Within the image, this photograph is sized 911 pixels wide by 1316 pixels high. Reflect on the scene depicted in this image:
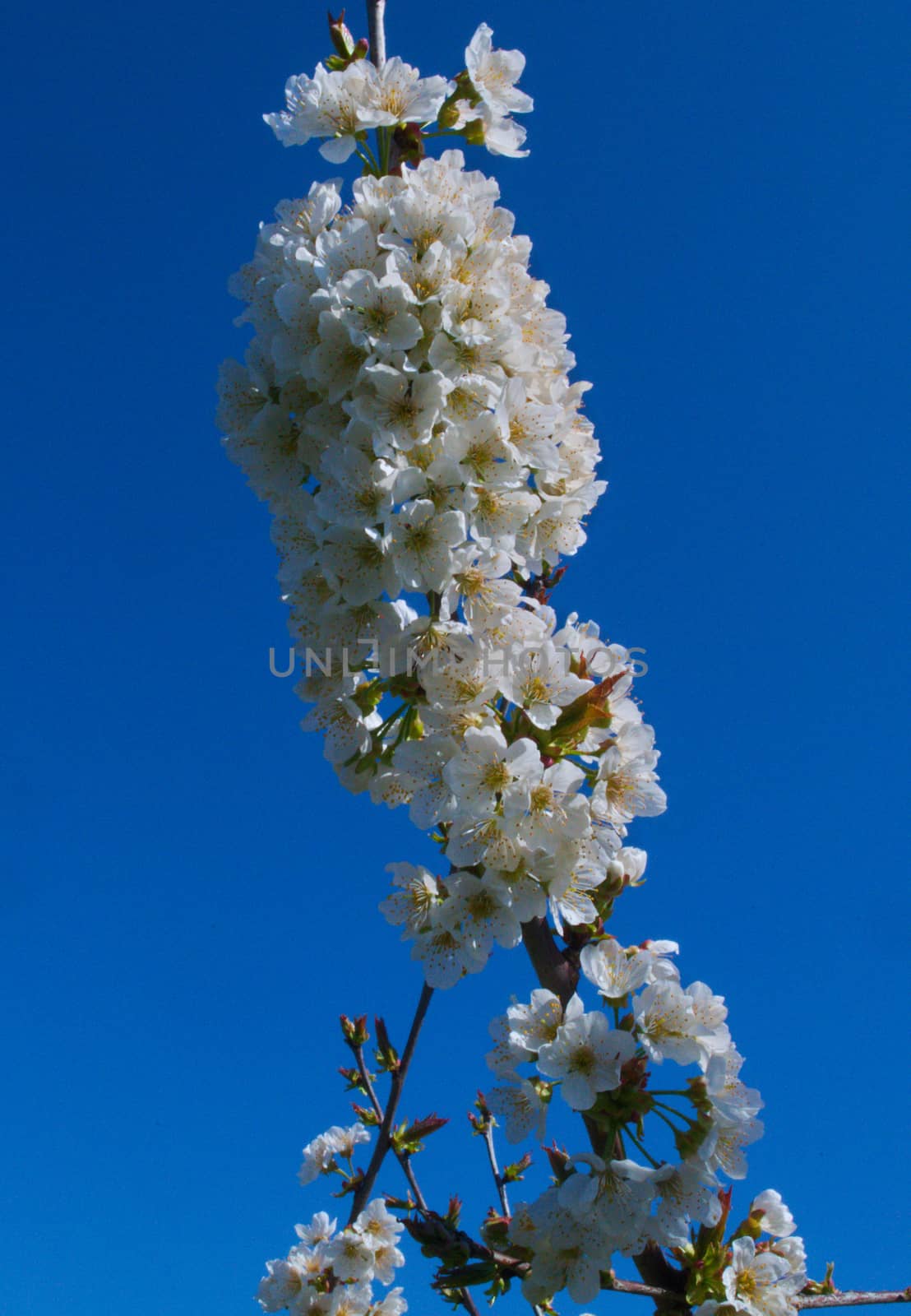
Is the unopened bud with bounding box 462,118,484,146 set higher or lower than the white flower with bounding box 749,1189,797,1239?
higher

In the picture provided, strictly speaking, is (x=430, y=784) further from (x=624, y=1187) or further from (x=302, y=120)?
(x=302, y=120)

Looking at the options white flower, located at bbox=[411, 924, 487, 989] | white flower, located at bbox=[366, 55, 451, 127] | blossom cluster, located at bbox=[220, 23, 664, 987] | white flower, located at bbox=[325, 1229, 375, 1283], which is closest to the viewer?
blossom cluster, located at bbox=[220, 23, 664, 987]

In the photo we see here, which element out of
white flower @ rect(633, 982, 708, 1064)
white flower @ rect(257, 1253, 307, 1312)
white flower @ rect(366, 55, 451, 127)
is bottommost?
white flower @ rect(257, 1253, 307, 1312)

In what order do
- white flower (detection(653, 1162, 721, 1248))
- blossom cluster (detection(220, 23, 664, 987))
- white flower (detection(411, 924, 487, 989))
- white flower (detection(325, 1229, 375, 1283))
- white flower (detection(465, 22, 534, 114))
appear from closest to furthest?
1. white flower (detection(653, 1162, 721, 1248))
2. blossom cluster (detection(220, 23, 664, 987))
3. white flower (detection(411, 924, 487, 989))
4. white flower (detection(465, 22, 534, 114))
5. white flower (detection(325, 1229, 375, 1283))

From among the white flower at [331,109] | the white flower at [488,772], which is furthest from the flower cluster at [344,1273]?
the white flower at [331,109]

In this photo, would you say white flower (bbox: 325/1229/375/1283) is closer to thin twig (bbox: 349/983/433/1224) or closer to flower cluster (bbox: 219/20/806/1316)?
thin twig (bbox: 349/983/433/1224)

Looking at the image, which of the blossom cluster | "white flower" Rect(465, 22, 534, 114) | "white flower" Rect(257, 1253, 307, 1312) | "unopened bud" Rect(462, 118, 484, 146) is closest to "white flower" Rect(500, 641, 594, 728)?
the blossom cluster

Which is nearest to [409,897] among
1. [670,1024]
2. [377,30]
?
[670,1024]
